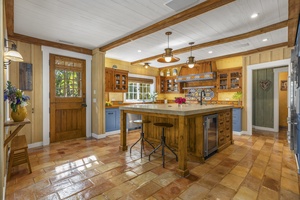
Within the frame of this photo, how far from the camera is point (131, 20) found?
2869mm

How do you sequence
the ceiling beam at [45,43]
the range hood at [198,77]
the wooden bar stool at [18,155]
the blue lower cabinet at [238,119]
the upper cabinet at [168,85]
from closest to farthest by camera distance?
the wooden bar stool at [18,155]
the ceiling beam at [45,43]
the blue lower cabinet at [238,119]
the range hood at [198,77]
the upper cabinet at [168,85]

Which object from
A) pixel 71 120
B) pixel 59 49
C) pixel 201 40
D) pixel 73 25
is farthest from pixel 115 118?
pixel 201 40

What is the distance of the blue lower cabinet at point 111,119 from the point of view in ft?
15.9

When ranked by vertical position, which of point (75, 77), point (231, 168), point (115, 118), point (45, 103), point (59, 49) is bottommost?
point (231, 168)

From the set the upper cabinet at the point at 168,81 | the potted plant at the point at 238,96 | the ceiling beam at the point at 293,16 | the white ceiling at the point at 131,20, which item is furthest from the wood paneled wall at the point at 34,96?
the potted plant at the point at 238,96

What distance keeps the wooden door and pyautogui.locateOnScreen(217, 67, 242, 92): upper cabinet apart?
187 inches

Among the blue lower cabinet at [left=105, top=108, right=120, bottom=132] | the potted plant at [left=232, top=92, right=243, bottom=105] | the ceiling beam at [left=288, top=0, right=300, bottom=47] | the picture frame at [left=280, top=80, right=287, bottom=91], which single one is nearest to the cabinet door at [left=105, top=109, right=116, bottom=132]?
the blue lower cabinet at [left=105, top=108, right=120, bottom=132]

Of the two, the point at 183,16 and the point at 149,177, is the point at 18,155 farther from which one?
the point at 183,16

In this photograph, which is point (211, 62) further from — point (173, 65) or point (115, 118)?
point (115, 118)

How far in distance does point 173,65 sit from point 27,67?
5159 mm

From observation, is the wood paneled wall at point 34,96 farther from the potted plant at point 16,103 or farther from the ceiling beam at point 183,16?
the ceiling beam at point 183,16

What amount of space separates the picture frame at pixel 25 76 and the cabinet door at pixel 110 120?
2048 millimetres

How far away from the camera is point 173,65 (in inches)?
271

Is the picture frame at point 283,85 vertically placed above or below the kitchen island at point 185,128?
above
